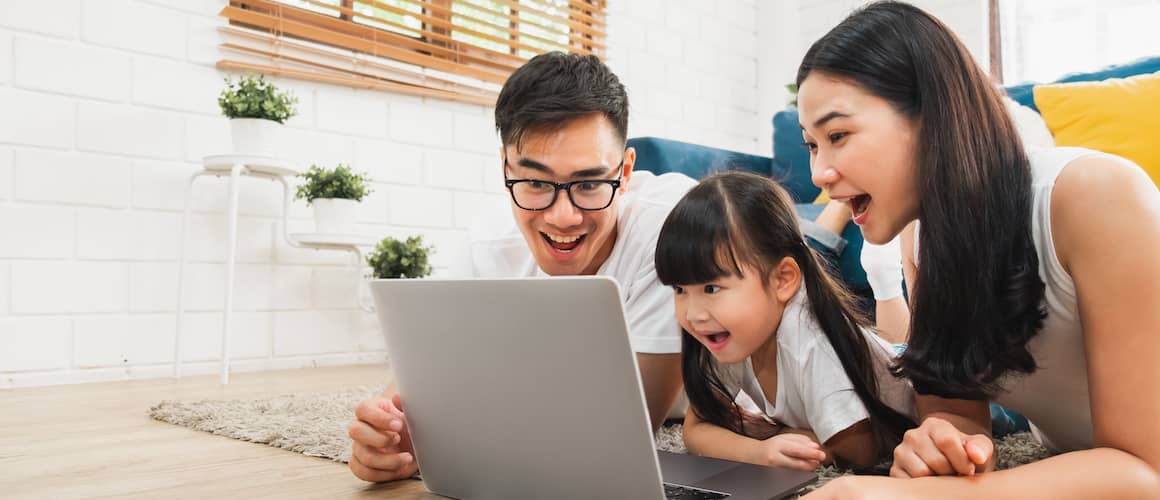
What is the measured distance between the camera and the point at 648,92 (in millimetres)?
3678

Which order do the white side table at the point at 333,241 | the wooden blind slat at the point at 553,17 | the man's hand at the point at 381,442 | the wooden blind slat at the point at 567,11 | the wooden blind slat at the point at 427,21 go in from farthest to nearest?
the wooden blind slat at the point at 567,11 < the wooden blind slat at the point at 553,17 < the wooden blind slat at the point at 427,21 < the white side table at the point at 333,241 < the man's hand at the point at 381,442

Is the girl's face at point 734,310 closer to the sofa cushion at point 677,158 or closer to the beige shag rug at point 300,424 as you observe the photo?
the beige shag rug at point 300,424

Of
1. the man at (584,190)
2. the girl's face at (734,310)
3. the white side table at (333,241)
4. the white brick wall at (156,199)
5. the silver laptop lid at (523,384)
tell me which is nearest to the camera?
the silver laptop lid at (523,384)

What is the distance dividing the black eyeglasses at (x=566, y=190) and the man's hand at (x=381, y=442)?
0.33 m

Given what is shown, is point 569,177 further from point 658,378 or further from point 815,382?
point 815,382

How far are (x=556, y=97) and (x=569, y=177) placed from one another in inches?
4.5

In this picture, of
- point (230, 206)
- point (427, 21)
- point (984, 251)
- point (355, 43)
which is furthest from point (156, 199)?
point (984, 251)

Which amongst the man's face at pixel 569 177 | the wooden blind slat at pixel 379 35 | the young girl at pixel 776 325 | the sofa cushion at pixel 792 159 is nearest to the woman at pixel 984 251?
the young girl at pixel 776 325

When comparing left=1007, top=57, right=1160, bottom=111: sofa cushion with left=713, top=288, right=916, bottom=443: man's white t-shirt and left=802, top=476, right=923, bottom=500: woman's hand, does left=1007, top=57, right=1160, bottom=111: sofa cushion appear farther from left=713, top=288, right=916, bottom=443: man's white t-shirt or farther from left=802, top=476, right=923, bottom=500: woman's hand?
left=802, top=476, right=923, bottom=500: woman's hand

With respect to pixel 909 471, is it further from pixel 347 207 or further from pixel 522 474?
pixel 347 207

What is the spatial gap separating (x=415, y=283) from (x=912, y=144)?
0.52 m

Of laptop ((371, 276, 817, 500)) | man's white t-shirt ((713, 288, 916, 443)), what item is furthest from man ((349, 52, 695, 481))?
laptop ((371, 276, 817, 500))

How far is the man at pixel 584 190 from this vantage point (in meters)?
1.17

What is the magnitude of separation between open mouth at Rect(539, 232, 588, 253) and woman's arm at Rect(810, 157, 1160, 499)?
0.58 meters
